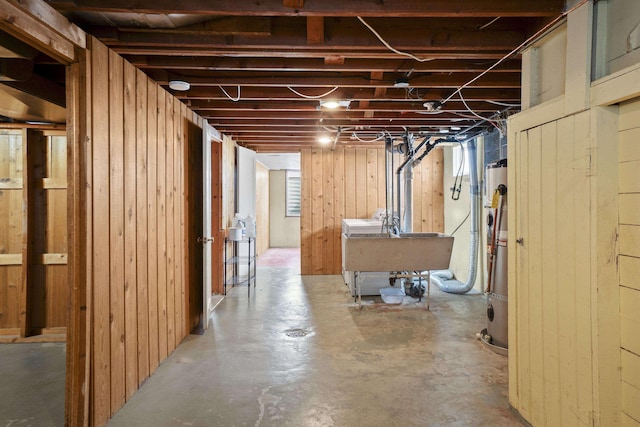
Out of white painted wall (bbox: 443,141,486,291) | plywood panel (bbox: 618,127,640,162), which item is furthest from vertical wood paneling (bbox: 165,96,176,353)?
white painted wall (bbox: 443,141,486,291)

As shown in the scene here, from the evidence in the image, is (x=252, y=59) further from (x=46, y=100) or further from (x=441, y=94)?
(x=441, y=94)

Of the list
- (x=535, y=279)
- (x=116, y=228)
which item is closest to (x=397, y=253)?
(x=535, y=279)

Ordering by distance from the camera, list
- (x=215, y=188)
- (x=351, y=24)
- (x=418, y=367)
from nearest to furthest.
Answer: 1. (x=351, y=24)
2. (x=418, y=367)
3. (x=215, y=188)

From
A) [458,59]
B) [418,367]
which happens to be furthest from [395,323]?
[458,59]

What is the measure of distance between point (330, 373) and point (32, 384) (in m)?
2.06

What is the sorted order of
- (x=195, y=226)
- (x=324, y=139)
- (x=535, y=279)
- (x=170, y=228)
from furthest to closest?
(x=324, y=139)
(x=195, y=226)
(x=170, y=228)
(x=535, y=279)

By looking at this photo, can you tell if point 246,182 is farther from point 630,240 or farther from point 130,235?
point 630,240

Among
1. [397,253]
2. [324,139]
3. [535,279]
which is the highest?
[324,139]

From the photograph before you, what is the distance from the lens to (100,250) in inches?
75.1

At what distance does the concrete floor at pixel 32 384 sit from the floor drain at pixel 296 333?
1.73m

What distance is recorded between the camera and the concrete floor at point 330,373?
6.70 feet

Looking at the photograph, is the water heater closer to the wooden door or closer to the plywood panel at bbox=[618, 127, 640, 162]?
the plywood panel at bbox=[618, 127, 640, 162]

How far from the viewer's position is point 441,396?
7.36ft

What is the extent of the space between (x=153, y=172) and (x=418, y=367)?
2.45 metres
